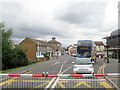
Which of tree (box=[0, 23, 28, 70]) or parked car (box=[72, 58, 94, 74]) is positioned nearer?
parked car (box=[72, 58, 94, 74])

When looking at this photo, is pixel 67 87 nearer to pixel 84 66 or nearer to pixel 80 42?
pixel 84 66

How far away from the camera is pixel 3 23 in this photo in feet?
82.8

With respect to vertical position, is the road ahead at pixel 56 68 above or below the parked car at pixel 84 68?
below

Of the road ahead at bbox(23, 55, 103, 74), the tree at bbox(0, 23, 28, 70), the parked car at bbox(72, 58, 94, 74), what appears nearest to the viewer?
the parked car at bbox(72, 58, 94, 74)

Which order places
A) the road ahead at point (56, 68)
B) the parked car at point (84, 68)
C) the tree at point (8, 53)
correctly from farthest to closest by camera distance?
1. the tree at point (8, 53)
2. the road ahead at point (56, 68)
3. the parked car at point (84, 68)

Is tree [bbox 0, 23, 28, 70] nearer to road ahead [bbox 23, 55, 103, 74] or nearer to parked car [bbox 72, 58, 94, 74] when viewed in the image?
road ahead [bbox 23, 55, 103, 74]

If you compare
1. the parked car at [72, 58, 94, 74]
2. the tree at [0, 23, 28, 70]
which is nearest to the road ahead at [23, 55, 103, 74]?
the parked car at [72, 58, 94, 74]

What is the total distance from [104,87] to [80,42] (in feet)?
69.9

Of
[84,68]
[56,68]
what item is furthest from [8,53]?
[84,68]

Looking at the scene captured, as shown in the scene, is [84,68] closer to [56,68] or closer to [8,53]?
[56,68]

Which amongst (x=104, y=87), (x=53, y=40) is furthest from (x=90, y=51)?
(x=53, y=40)

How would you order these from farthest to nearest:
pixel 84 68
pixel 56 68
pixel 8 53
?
pixel 8 53, pixel 56 68, pixel 84 68

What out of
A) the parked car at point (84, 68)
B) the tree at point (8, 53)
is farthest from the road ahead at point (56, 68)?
the tree at point (8, 53)

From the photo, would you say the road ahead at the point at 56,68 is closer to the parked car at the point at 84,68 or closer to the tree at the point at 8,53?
the parked car at the point at 84,68
